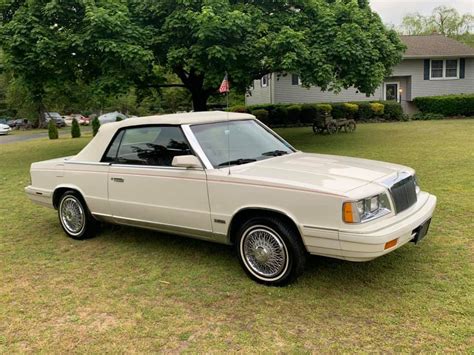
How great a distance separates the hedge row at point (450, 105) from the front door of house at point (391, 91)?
7.35 feet

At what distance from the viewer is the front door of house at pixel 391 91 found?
94.6ft

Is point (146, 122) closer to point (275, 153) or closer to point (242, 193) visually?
point (275, 153)

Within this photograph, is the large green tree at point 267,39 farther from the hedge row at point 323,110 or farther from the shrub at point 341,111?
the shrub at point 341,111

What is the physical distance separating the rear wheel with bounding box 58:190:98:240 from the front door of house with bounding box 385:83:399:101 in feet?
85.7

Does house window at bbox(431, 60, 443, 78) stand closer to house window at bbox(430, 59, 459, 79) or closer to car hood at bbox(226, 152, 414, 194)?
house window at bbox(430, 59, 459, 79)

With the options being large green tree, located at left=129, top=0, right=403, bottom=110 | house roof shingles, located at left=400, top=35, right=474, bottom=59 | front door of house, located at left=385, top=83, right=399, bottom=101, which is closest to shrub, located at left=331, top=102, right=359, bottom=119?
front door of house, located at left=385, top=83, right=399, bottom=101

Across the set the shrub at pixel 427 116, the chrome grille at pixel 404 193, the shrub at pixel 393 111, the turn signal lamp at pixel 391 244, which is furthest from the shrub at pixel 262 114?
the turn signal lamp at pixel 391 244

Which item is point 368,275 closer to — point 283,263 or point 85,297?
point 283,263

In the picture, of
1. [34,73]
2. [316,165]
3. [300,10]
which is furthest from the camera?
[300,10]

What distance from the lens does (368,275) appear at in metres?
4.50

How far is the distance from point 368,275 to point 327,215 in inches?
40.3

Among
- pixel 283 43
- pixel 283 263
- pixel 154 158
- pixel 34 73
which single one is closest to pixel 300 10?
pixel 283 43

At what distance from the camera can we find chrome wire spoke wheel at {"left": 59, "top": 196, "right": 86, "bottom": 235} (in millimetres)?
5941

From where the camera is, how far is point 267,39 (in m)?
12.6
